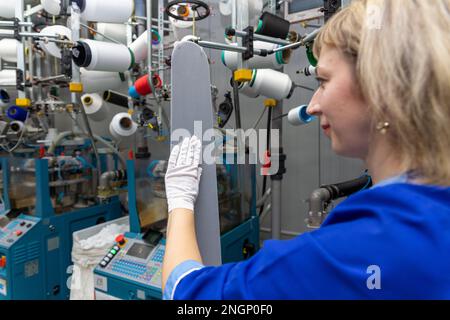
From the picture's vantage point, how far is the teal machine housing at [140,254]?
1.54 meters

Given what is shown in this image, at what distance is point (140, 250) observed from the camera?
1680 mm

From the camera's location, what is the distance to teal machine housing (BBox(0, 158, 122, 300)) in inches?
78.9

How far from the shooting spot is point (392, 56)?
0.48 metres

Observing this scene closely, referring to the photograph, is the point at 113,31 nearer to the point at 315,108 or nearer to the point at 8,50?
the point at 8,50

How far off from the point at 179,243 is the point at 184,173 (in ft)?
0.89

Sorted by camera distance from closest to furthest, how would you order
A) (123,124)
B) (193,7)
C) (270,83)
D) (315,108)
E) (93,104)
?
(315,108) < (193,7) < (270,83) < (123,124) < (93,104)

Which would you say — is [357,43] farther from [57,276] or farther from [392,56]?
[57,276]

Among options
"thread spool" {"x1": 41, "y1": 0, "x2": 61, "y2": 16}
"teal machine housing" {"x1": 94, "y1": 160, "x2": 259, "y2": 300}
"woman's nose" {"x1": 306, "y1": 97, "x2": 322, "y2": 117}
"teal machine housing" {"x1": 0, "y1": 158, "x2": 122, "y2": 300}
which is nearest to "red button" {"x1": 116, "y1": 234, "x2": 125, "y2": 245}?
"teal machine housing" {"x1": 94, "y1": 160, "x2": 259, "y2": 300}

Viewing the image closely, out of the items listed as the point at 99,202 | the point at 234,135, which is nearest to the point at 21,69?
the point at 99,202

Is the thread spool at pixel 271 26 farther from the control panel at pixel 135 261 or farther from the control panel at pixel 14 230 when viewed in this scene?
the control panel at pixel 14 230

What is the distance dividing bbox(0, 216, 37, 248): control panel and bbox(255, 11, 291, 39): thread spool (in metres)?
1.88

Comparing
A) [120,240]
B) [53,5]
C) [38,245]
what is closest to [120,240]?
[120,240]

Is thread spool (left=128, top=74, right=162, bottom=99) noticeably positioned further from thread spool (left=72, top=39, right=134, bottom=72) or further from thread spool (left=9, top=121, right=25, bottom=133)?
thread spool (left=9, top=121, right=25, bottom=133)
